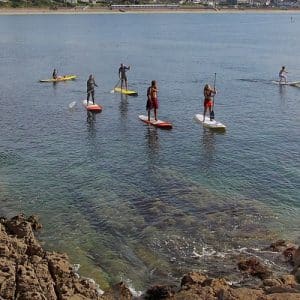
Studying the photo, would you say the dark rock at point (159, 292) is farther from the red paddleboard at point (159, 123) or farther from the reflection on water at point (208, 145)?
the red paddleboard at point (159, 123)

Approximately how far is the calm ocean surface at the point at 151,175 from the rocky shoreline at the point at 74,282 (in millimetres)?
904

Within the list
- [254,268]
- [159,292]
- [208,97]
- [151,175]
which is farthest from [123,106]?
[159,292]

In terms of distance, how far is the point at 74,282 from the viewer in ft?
41.5

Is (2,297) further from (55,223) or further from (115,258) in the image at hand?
(55,223)

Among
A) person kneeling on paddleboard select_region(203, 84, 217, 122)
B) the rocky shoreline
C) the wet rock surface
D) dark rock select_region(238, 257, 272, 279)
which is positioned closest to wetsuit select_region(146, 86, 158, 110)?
person kneeling on paddleboard select_region(203, 84, 217, 122)

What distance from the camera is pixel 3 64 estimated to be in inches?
2357

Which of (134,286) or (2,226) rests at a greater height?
(2,226)

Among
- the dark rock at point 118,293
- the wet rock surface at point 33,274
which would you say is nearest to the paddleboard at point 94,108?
the wet rock surface at point 33,274

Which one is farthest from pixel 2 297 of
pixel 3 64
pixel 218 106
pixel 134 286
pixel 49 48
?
pixel 49 48

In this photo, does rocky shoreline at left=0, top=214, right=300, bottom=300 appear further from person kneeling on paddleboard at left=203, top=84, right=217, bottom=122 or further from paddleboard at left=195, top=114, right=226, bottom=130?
person kneeling on paddleboard at left=203, top=84, right=217, bottom=122

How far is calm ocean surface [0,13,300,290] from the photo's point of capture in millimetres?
16531

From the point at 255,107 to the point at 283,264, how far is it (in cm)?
2321

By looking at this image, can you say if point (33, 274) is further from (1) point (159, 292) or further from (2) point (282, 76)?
(2) point (282, 76)

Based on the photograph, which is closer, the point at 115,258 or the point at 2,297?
the point at 2,297
